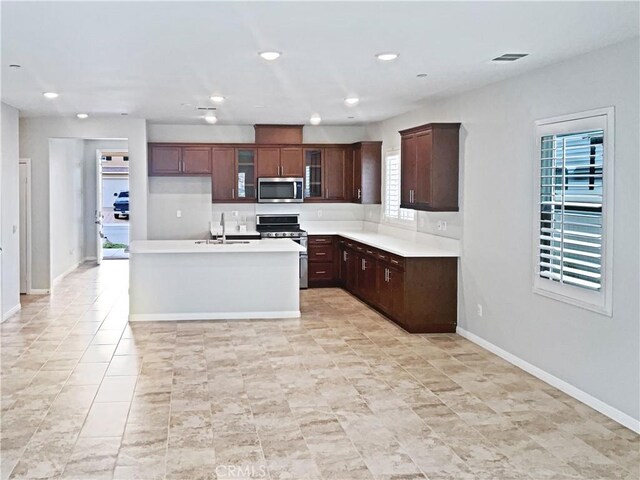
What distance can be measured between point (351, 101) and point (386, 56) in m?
2.66

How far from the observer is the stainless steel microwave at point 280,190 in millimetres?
10664

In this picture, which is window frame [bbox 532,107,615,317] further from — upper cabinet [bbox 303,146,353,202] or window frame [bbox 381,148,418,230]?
upper cabinet [bbox 303,146,353,202]

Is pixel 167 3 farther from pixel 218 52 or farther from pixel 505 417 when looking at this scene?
pixel 505 417

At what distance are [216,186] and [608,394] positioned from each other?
23.2ft

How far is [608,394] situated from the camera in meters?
4.81

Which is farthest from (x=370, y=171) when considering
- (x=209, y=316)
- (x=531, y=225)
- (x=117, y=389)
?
(x=117, y=389)

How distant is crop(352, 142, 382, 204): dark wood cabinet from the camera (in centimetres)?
1036

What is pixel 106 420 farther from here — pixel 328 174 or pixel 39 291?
pixel 328 174

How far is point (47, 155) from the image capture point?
982 cm

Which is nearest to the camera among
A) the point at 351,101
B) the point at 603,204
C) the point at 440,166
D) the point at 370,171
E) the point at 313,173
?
the point at 603,204

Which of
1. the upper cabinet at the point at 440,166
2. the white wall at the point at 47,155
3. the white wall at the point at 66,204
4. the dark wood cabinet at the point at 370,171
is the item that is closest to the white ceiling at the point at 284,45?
the upper cabinet at the point at 440,166

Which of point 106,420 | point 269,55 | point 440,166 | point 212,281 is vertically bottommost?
point 106,420

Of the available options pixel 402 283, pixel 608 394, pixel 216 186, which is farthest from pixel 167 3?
pixel 216 186

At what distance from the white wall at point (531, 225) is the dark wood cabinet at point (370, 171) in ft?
7.20
